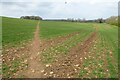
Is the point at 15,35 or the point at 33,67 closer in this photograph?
the point at 33,67

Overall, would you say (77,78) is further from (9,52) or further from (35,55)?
(9,52)

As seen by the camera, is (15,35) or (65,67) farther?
(15,35)

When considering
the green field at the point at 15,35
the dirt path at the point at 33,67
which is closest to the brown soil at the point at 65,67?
the dirt path at the point at 33,67

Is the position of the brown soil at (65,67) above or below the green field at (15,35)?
below

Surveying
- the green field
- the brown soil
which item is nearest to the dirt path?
the brown soil

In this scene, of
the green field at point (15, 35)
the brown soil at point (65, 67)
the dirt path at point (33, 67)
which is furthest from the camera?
the green field at point (15, 35)

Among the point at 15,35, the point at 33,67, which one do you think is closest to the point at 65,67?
the point at 33,67

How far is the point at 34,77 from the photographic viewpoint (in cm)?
1258

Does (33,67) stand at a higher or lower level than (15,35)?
lower

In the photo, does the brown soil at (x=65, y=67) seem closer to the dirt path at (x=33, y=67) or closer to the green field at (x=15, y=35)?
the dirt path at (x=33, y=67)

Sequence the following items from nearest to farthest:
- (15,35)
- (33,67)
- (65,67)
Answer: (33,67), (65,67), (15,35)

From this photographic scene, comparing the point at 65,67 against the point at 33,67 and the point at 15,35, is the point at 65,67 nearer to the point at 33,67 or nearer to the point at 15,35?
the point at 33,67

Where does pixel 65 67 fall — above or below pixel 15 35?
below

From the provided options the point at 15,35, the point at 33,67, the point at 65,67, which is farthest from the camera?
the point at 15,35
